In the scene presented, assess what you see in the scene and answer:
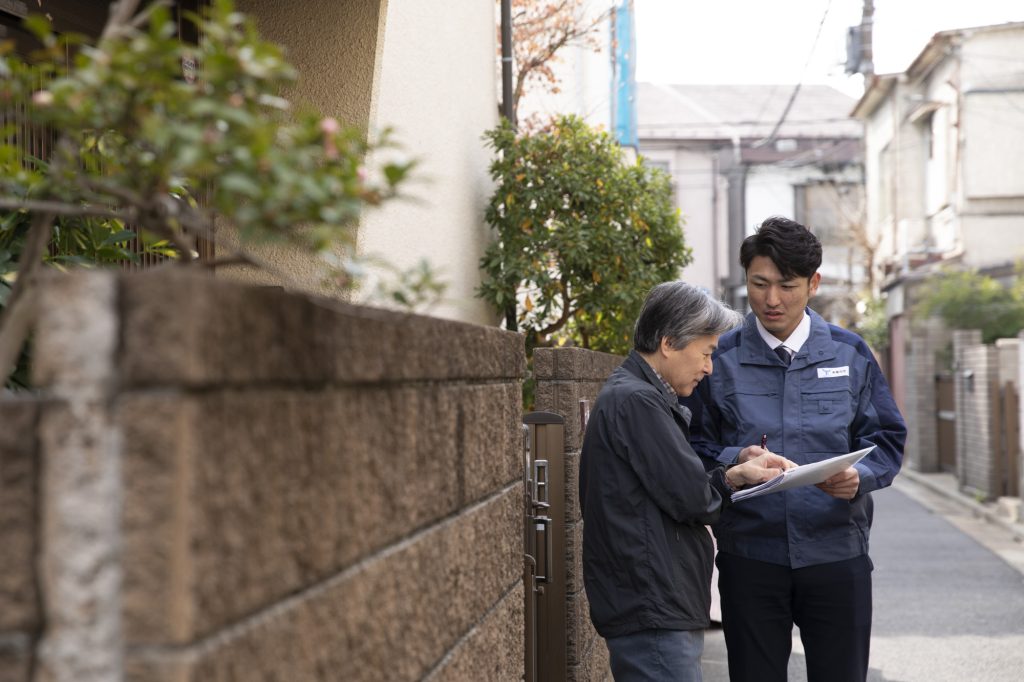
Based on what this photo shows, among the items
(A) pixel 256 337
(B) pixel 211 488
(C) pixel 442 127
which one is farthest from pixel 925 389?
(B) pixel 211 488

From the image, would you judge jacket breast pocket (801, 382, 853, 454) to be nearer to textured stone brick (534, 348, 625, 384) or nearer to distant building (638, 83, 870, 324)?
textured stone brick (534, 348, 625, 384)

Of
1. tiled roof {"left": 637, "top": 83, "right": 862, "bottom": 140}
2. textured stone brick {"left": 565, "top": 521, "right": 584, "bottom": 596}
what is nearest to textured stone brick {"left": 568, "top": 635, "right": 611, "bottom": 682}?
textured stone brick {"left": 565, "top": 521, "right": 584, "bottom": 596}

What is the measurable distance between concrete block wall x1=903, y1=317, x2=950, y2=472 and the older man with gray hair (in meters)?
19.0

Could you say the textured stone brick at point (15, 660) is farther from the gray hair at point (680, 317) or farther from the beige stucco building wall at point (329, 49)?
the beige stucco building wall at point (329, 49)

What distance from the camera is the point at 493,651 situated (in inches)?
114

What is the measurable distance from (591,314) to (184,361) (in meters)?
6.77

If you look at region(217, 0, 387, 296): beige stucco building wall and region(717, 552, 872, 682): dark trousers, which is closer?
→ region(717, 552, 872, 682): dark trousers

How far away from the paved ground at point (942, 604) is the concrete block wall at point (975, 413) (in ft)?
2.83

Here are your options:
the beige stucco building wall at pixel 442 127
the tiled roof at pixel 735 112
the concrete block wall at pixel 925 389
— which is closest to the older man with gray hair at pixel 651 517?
the beige stucco building wall at pixel 442 127

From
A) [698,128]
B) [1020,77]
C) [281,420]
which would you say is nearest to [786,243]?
[281,420]

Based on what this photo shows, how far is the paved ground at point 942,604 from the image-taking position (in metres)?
7.36

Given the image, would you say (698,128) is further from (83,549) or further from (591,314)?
(83,549)

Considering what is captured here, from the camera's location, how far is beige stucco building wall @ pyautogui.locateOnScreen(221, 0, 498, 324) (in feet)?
16.8

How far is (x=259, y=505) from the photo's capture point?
1.52 meters
